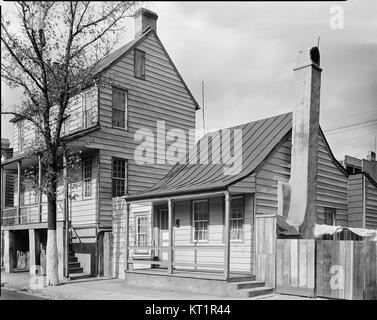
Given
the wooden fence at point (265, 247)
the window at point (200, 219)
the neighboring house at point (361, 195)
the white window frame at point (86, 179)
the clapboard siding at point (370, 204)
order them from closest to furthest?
the wooden fence at point (265, 247)
the window at point (200, 219)
the neighboring house at point (361, 195)
the clapboard siding at point (370, 204)
the white window frame at point (86, 179)

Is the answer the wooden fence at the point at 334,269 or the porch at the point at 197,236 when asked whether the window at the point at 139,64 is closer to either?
the porch at the point at 197,236

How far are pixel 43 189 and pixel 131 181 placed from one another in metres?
5.70

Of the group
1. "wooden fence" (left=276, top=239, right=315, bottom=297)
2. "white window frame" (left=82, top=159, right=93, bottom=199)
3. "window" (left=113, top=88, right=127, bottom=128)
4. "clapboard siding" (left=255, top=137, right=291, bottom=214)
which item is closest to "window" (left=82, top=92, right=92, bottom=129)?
"window" (left=113, top=88, right=127, bottom=128)

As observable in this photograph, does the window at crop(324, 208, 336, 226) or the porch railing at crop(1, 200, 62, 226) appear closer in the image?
the window at crop(324, 208, 336, 226)

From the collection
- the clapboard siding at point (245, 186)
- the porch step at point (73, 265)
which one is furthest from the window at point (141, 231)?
the clapboard siding at point (245, 186)

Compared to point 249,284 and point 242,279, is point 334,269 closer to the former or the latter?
point 249,284

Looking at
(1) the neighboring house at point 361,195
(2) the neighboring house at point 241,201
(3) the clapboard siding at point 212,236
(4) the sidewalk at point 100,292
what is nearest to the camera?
(4) the sidewalk at point 100,292

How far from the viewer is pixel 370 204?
719 inches

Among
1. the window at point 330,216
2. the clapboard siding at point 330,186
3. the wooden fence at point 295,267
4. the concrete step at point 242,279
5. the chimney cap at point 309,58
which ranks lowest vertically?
the concrete step at point 242,279

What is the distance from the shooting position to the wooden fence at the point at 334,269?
10.8 meters

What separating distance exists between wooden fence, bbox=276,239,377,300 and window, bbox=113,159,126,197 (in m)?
9.18

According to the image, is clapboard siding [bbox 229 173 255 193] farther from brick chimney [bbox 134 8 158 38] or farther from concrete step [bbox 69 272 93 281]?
brick chimney [bbox 134 8 158 38]

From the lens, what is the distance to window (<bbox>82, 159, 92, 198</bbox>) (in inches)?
752

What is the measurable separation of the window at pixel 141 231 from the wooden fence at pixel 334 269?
7.31 meters
